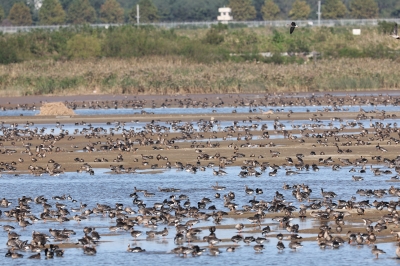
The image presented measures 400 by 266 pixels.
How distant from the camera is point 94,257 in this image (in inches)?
583

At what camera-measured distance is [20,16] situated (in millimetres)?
123000

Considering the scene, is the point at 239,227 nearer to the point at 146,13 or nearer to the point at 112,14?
the point at 146,13

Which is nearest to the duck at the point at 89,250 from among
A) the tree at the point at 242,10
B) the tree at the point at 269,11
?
the tree at the point at 269,11

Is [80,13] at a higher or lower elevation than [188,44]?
higher

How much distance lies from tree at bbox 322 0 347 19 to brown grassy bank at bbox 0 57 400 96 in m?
65.0

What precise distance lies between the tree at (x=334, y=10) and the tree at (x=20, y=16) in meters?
39.3

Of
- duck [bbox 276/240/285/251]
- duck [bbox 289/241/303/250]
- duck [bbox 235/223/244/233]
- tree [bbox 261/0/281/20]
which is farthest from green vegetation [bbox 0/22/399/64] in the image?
tree [bbox 261/0/281/20]

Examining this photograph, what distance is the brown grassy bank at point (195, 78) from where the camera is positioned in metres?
52.4

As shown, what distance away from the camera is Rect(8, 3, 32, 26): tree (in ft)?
403

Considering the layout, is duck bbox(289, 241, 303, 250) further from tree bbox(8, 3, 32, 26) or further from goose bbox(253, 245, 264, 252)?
tree bbox(8, 3, 32, 26)

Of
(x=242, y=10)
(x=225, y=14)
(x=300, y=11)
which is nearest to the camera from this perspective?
(x=300, y=11)

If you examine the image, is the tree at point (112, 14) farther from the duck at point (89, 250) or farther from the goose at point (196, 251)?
the goose at point (196, 251)

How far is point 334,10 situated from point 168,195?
105 m

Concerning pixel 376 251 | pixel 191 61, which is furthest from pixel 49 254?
pixel 191 61
